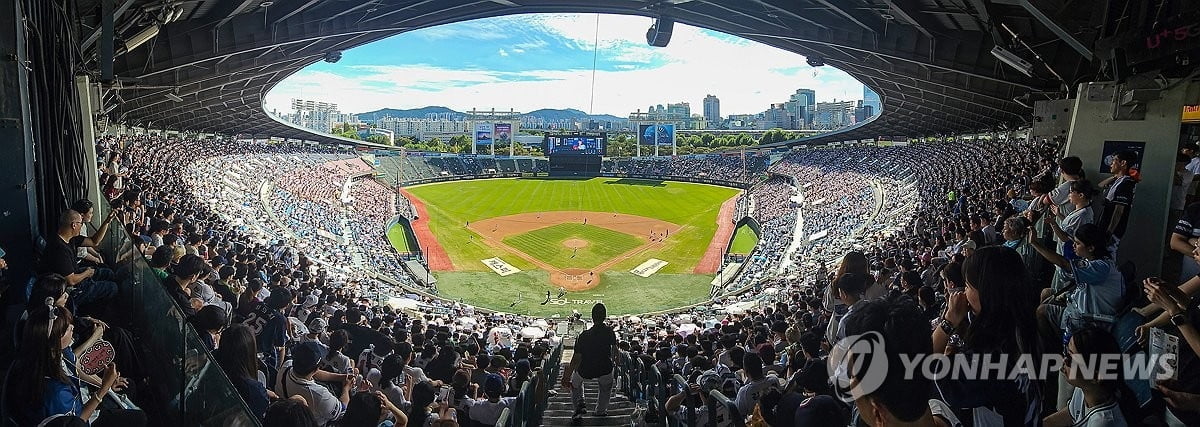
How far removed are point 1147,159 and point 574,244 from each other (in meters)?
31.6

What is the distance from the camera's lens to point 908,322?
2.53 m

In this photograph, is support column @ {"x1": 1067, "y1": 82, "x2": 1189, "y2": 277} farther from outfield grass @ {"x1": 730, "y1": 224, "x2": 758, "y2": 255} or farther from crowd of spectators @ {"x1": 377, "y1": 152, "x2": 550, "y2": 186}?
crowd of spectators @ {"x1": 377, "y1": 152, "x2": 550, "y2": 186}

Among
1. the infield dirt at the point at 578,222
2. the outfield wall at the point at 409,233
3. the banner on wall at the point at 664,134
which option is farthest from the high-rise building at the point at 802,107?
the outfield wall at the point at 409,233

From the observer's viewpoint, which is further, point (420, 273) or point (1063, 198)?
point (420, 273)

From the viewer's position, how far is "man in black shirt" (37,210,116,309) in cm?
471

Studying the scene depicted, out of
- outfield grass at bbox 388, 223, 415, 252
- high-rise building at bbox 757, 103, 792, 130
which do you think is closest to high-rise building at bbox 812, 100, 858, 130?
high-rise building at bbox 757, 103, 792, 130

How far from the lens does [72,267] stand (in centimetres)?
479

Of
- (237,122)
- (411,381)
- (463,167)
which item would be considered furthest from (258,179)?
(463,167)

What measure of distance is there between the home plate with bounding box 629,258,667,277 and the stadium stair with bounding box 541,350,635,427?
2113cm

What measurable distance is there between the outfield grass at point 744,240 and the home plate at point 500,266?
12.1 meters

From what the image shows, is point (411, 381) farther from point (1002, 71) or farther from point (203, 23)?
point (1002, 71)

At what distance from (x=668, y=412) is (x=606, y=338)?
1.18m

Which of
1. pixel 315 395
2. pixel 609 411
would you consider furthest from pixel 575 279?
pixel 315 395

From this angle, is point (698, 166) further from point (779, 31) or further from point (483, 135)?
point (779, 31)
